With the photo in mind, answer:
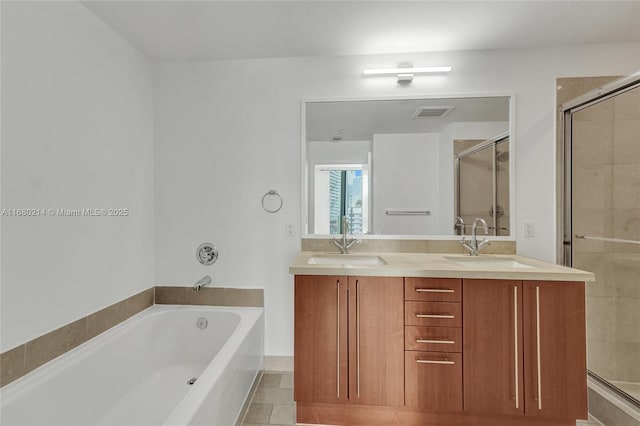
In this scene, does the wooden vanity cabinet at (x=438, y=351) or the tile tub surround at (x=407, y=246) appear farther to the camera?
the tile tub surround at (x=407, y=246)

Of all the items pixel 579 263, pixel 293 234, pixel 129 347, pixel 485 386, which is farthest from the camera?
pixel 293 234

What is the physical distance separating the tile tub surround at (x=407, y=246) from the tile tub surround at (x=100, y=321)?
22.3 inches

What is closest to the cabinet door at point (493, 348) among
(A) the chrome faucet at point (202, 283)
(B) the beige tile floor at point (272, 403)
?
(B) the beige tile floor at point (272, 403)

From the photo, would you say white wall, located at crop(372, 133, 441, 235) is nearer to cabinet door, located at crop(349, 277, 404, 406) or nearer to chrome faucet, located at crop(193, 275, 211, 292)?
cabinet door, located at crop(349, 277, 404, 406)

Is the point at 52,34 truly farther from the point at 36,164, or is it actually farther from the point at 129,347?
the point at 129,347

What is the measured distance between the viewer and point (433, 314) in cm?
165

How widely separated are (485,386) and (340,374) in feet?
2.49

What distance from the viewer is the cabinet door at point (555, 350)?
156 centimetres

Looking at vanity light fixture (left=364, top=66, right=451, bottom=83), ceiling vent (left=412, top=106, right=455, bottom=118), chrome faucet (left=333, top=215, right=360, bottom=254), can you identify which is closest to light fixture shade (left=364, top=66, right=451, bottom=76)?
vanity light fixture (left=364, top=66, right=451, bottom=83)

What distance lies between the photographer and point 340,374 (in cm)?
170

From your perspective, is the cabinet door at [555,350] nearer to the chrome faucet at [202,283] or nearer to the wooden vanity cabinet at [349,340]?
the wooden vanity cabinet at [349,340]

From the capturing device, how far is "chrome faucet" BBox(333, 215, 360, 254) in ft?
7.32

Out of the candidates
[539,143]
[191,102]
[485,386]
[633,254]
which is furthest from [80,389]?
[633,254]

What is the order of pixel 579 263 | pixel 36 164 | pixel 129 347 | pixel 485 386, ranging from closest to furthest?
pixel 36 164 < pixel 485 386 < pixel 129 347 < pixel 579 263
